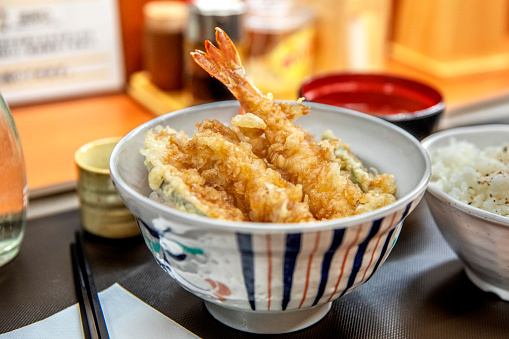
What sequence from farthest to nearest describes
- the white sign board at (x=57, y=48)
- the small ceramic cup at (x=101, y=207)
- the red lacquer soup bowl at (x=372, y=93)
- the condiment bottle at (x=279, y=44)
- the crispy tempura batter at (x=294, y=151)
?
the condiment bottle at (x=279, y=44) < the white sign board at (x=57, y=48) < the red lacquer soup bowl at (x=372, y=93) < the small ceramic cup at (x=101, y=207) < the crispy tempura batter at (x=294, y=151)

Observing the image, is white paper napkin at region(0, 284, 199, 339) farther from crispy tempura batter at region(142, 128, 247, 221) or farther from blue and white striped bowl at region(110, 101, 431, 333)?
crispy tempura batter at region(142, 128, 247, 221)

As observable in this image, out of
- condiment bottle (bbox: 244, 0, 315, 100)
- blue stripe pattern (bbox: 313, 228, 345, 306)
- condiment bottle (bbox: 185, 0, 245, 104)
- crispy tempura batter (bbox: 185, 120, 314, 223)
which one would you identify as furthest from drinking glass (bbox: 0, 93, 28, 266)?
condiment bottle (bbox: 244, 0, 315, 100)

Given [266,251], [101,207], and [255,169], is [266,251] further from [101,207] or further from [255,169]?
[101,207]

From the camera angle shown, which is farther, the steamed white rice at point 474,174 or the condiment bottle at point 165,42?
the condiment bottle at point 165,42

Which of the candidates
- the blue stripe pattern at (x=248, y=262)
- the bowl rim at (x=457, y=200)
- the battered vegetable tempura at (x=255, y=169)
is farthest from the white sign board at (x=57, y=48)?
the blue stripe pattern at (x=248, y=262)

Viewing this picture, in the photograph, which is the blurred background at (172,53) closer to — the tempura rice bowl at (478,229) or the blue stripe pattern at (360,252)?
the tempura rice bowl at (478,229)

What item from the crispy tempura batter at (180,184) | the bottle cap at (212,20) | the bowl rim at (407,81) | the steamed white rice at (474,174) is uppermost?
the bottle cap at (212,20)

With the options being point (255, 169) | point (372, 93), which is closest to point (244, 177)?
point (255, 169)
